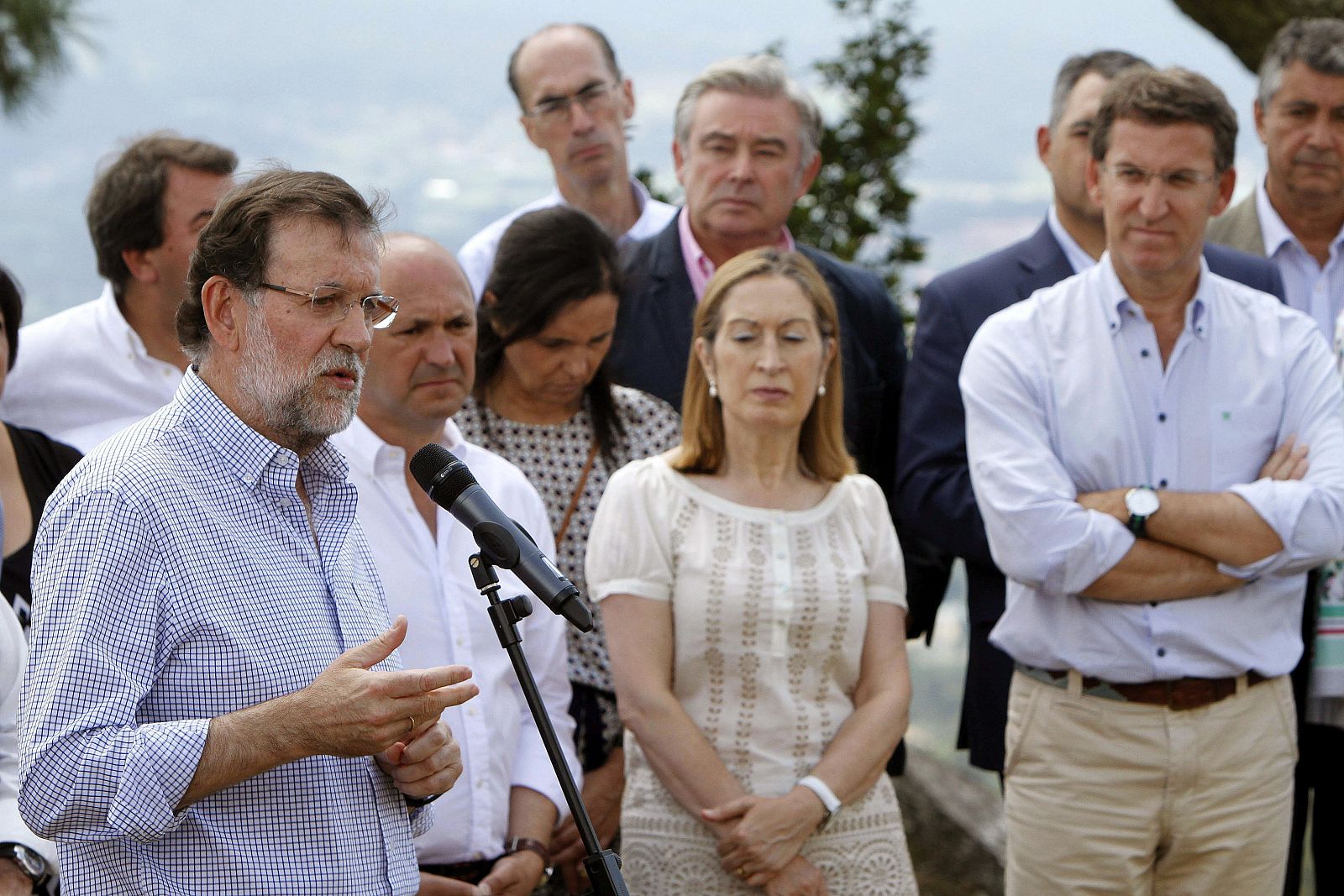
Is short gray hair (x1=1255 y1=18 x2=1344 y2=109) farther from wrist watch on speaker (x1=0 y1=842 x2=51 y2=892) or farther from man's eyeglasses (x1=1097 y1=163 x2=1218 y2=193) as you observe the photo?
wrist watch on speaker (x1=0 y1=842 x2=51 y2=892)

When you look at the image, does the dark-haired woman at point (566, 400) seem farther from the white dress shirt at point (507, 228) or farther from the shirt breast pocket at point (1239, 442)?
the shirt breast pocket at point (1239, 442)

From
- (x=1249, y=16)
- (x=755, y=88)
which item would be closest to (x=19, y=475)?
(x=755, y=88)

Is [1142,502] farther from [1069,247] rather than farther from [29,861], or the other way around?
[29,861]

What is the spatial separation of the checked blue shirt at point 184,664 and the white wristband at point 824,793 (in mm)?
1151

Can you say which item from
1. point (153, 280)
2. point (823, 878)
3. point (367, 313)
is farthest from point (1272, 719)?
point (153, 280)

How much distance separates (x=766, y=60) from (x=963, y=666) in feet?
6.36

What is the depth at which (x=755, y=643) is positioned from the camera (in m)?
3.33

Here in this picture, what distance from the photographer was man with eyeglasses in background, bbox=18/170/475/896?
6.49 feet

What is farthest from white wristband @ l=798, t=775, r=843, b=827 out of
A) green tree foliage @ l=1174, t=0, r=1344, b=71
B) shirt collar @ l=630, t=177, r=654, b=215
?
green tree foliage @ l=1174, t=0, r=1344, b=71

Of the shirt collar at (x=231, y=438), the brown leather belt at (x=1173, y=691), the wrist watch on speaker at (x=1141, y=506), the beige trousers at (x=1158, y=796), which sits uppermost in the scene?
the shirt collar at (x=231, y=438)

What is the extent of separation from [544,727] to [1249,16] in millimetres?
4773

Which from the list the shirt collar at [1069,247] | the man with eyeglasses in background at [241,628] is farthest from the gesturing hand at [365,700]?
the shirt collar at [1069,247]

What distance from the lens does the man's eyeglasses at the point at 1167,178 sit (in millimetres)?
3482

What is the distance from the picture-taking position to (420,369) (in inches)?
124
